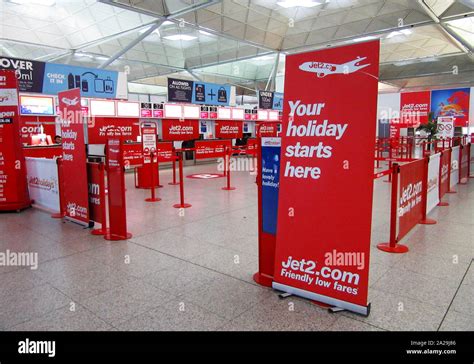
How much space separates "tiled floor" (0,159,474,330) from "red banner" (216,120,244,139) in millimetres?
11402

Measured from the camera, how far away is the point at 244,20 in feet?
59.0

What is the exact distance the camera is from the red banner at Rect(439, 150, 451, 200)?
6.82 meters

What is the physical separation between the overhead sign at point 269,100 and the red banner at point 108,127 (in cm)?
801

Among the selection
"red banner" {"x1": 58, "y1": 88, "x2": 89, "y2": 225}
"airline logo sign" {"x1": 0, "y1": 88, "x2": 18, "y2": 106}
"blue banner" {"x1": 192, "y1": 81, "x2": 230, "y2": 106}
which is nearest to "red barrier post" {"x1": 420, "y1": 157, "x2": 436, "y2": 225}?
"red banner" {"x1": 58, "y1": 88, "x2": 89, "y2": 225}

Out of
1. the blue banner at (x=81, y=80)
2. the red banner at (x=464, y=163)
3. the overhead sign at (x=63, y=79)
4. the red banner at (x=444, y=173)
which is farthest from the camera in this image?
the blue banner at (x=81, y=80)

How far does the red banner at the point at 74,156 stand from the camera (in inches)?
205

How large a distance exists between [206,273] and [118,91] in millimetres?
10522

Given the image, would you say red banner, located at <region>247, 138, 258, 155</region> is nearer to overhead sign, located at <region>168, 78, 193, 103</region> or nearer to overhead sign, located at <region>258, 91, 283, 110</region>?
overhead sign, located at <region>258, 91, 283, 110</region>

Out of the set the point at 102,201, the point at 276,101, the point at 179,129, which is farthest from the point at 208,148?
the point at 102,201

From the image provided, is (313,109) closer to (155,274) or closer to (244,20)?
(155,274)

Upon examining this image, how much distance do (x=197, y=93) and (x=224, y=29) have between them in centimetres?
465

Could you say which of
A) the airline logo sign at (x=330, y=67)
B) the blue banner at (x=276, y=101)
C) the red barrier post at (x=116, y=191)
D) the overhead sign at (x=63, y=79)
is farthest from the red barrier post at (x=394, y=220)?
the blue banner at (x=276, y=101)

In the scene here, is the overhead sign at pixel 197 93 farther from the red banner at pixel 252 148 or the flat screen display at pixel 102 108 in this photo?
the flat screen display at pixel 102 108
